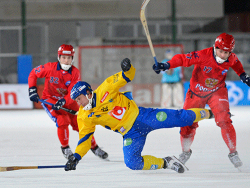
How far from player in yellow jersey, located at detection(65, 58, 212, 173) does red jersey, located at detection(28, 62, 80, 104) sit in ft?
3.93

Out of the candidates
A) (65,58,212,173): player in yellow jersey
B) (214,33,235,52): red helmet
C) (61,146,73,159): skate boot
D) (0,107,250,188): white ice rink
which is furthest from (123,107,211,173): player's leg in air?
(61,146,73,159): skate boot

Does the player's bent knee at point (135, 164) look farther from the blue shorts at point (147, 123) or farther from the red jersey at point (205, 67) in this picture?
the red jersey at point (205, 67)

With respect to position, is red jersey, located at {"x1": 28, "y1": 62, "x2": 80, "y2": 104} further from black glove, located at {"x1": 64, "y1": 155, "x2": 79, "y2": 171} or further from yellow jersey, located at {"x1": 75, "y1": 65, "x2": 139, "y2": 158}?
black glove, located at {"x1": 64, "y1": 155, "x2": 79, "y2": 171}

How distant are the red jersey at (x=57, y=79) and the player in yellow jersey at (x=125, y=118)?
1.20m

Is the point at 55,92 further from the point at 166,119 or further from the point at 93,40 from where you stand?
the point at 93,40

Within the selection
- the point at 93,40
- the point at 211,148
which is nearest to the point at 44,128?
the point at 211,148

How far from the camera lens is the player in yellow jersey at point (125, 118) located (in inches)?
139

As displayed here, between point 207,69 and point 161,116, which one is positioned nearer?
point 161,116

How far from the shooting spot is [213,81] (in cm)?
406

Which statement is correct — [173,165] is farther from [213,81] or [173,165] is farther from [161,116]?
[213,81]

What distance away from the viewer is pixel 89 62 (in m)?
12.3

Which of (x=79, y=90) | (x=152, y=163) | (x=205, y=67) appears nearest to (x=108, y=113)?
(x=79, y=90)

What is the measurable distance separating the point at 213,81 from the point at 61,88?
1.98 m

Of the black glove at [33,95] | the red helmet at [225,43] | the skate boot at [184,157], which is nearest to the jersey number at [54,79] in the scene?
the black glove at [33,95]
